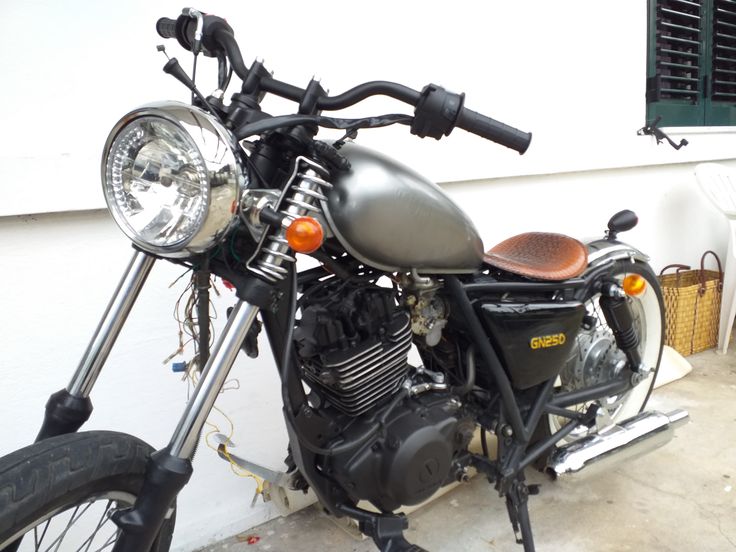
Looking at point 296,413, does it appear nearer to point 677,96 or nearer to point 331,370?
point 331,370

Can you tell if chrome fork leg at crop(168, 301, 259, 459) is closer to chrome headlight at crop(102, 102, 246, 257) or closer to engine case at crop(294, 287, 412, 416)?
chrome headlight at crop(102, 102, 246, 257)

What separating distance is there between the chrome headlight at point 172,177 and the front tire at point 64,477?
34 centimetres

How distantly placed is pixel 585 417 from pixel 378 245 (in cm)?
108

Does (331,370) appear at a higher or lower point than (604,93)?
lower

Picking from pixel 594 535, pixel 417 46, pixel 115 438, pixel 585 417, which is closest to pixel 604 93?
pixel 417 46

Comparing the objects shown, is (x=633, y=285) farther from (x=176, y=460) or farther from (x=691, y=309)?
(x=691, y=309)

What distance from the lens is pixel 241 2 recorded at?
1867 mm

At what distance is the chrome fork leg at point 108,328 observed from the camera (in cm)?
109

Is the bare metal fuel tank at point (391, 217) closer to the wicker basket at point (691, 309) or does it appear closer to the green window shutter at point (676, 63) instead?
the wicker basket at point (691, 309)

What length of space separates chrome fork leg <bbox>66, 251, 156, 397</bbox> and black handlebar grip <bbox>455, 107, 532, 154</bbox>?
0.65 m

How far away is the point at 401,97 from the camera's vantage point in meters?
1.03

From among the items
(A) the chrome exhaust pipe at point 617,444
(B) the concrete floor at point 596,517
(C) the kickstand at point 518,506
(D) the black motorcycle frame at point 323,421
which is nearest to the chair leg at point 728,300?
(B) the concrete floor at point 596,517

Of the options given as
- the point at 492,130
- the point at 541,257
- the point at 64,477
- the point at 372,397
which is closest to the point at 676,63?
the point at 541,257

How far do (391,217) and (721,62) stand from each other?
3962 mm
